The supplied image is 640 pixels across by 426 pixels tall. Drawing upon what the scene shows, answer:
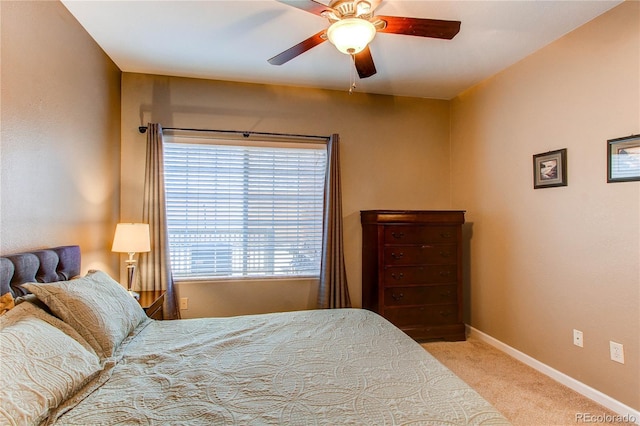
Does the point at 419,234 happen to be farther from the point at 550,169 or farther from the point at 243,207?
the point at 243,207

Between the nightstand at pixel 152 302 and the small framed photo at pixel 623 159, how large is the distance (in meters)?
3.39

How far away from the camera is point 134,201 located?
3.18 m

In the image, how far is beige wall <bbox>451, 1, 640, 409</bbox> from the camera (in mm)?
2090

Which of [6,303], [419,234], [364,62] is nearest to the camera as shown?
[6,303]

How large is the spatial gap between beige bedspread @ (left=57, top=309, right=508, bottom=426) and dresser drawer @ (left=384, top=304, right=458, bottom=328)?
1.37 meters

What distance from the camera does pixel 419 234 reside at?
3.20m

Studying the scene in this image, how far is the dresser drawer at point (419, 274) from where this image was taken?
313 centimetres

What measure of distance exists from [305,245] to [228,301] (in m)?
0.99

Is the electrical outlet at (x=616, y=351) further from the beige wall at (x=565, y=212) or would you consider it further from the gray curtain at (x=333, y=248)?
the gray curtain at (x=333, y=248)

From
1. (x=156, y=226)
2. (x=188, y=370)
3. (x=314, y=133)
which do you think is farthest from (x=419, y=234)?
(x=156, y=226)

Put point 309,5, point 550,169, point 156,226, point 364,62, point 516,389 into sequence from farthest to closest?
point 156,226 < point 550,169 < point 516,389 < point 364,62 < point 309,5

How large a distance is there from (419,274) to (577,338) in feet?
4.18
